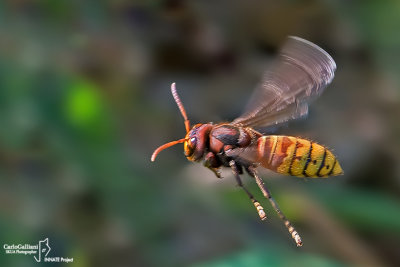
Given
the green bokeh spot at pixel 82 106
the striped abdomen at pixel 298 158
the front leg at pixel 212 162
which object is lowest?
the striped abdomen at pixel 298 158

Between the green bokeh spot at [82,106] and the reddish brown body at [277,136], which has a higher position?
the green bokeh spot at [82,106]

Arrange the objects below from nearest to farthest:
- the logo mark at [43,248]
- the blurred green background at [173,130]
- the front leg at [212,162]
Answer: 1. the front leg at [212,162]
2. the logo mark at [43,248]
3. the blurred green background at [173,130]

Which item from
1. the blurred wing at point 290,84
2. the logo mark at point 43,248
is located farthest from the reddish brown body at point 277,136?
the logo mark at point 43,248

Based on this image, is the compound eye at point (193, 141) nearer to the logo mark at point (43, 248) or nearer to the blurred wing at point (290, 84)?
the blurred wing at point (290, 84)

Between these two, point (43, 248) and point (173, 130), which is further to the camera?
point (173, 130)

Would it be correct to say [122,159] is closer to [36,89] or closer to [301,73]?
[36,89]

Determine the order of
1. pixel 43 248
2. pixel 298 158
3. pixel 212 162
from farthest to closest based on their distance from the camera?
pixel 43 248 < pixel 212 162 < pixel 298 158

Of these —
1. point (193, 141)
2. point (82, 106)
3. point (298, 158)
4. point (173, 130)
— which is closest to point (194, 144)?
point (193, 141)

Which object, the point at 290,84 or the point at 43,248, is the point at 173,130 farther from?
the point at 290,84
